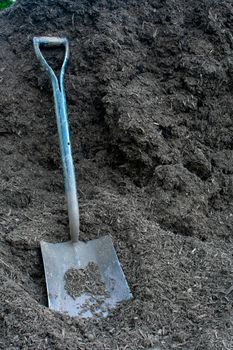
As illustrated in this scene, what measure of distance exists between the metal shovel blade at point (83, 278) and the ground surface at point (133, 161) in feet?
0.20

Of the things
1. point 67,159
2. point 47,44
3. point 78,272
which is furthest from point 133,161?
point 47,44

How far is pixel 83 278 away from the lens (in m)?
2.95

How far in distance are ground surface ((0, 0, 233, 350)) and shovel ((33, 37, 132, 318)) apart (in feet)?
0.21

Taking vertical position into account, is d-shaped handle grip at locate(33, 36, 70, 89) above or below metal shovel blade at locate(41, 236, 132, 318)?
above

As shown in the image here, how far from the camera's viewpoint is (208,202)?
3578 mm

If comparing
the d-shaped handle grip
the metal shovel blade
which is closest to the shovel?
the metal shovel blade

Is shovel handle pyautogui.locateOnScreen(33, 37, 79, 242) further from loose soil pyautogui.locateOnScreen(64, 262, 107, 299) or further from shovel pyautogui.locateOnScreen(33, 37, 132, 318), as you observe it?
loose soil pyautogui.locateOnScreen(64, 262, 107, 299)

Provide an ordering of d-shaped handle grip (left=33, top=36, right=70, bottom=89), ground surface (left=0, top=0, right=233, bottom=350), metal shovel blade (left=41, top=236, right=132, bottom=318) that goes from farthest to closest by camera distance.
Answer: d-shaped handle grip (left=33, top=36, right=70, bottom=89), metal shovel blade (left=41, top=236, right=132, bottom=318), ground surface (left=0, top=0, right=233, bottom=350)

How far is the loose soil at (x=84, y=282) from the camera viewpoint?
9.45 feet

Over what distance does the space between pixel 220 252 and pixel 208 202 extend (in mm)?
536

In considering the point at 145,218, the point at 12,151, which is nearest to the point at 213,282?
the point at 145,218

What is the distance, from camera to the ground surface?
105 inches

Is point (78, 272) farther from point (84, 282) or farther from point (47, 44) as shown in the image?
point (47, 44)

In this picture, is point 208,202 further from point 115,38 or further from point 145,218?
point 115,38
